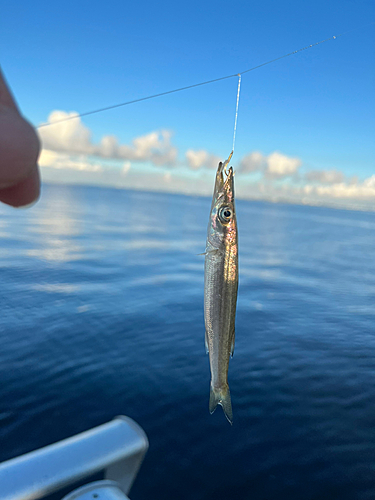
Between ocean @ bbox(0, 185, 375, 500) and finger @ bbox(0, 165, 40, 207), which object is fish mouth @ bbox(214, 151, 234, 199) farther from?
finger @ bbox(0, 165, 40, 207)

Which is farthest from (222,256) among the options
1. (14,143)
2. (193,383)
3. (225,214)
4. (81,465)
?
(193,383)

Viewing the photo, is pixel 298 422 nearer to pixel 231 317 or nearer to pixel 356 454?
pixel 356 454

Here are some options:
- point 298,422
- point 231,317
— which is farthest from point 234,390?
point 231,317

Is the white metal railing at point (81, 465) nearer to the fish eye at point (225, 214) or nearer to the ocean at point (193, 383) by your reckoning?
the ocean at point (193, 383)

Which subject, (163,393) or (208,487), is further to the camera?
(163,393)

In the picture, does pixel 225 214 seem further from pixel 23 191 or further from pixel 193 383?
pixel 193 383

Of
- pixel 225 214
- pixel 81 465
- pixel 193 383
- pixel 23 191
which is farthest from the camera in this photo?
pixel 193 383
